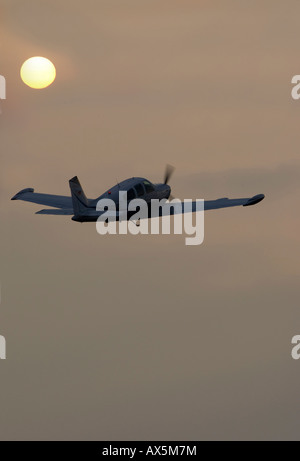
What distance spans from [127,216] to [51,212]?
4401 millimetres

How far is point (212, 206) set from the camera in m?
58.6

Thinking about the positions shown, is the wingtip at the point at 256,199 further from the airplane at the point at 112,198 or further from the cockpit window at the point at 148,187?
the cockpit window at the point at 148,187

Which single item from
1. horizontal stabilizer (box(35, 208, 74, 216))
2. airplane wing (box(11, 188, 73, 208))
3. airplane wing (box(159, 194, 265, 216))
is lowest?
horizontal stabilizer (box(35, 208, 74, 216))

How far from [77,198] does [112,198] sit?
13.7 ft

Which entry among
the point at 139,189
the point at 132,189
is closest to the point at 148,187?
the point at 139,189

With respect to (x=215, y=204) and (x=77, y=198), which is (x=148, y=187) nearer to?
(x=215, y=204)

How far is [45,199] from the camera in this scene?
62969 mm

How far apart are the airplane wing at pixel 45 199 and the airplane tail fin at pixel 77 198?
735 cm

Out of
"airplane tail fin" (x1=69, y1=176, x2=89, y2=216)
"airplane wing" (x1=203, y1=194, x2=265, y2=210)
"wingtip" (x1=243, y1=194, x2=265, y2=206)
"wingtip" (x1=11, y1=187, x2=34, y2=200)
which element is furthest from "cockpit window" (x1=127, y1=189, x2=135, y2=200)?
"wingtip" (x1=11, y1=187, x2=34, y2=200)

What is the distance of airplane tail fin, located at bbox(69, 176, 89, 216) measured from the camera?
50.5 meters

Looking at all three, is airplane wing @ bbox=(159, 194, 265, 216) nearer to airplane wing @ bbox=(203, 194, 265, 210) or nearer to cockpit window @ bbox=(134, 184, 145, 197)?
airplane wing @ bbox=(203, 194, 265, 210)

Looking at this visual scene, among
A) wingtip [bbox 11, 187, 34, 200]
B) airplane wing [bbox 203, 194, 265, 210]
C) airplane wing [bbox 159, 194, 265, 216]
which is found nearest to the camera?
airplane wing [bbox 203, 194, 265, 210]
